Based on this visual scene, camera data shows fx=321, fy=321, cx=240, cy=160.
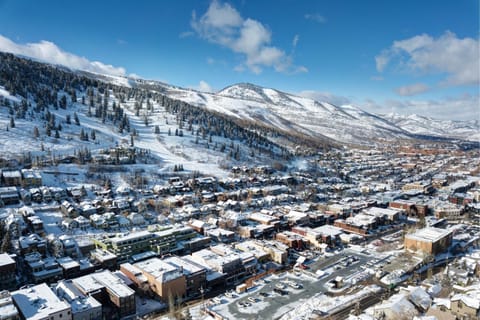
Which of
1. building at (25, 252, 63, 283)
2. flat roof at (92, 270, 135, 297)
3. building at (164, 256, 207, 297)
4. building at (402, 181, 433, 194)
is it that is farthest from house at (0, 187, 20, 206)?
building at (402, 181, 433, 194)

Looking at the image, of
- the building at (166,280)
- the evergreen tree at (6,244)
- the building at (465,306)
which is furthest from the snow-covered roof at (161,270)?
the building at (465,306)

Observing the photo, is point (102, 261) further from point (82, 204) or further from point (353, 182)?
point (353, 182)

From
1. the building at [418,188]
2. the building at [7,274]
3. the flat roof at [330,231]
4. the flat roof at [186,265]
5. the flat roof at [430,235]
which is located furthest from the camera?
the building at [418,188]

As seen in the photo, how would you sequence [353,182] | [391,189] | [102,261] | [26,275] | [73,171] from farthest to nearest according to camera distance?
1. [353,182]
2. [391,189]
3. [73,171]
4. [102,261]
5. [26,275]

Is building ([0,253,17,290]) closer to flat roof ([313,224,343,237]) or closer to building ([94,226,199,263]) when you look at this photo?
building ([94,226,199,263])

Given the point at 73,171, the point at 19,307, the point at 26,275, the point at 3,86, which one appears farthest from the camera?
the point at 3,86

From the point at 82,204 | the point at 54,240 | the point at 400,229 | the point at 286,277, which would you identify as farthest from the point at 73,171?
the point at 400,229

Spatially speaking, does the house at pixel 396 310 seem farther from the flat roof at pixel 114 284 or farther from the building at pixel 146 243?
the building at pixel 146 243
